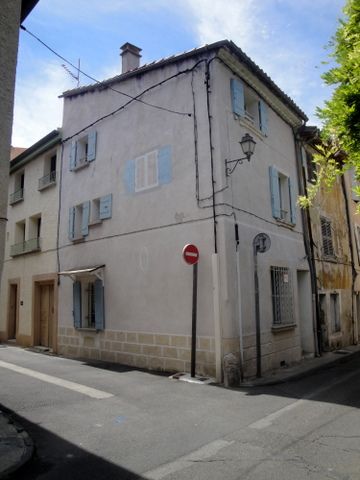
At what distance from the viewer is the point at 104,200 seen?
10.6 m

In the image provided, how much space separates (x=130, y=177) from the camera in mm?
10031

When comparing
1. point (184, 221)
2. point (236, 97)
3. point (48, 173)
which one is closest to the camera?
point (184, 221)

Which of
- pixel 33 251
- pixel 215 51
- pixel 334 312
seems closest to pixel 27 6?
pixel 215 51

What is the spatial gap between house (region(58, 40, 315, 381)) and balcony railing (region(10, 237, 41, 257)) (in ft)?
5.46

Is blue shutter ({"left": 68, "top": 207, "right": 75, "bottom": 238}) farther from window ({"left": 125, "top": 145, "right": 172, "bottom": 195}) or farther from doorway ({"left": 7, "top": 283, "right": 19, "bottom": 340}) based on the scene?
doorway ({"left": 7, "top": 283, "right": 19, "bottom": 340})

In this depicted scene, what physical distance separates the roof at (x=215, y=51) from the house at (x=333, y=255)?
1.71m

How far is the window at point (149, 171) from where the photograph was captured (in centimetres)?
919

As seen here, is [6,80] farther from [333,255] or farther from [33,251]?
[333,255]

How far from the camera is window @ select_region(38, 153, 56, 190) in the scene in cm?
1323

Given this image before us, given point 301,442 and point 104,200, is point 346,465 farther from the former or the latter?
point 104,200

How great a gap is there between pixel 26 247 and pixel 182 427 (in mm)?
11048

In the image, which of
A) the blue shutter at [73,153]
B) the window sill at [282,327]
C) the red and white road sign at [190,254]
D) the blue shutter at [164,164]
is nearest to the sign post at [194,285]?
the red and white road sign at [190,254]

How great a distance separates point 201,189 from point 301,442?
5459 millimetres

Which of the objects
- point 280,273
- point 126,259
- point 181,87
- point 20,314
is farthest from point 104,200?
point 20,314
